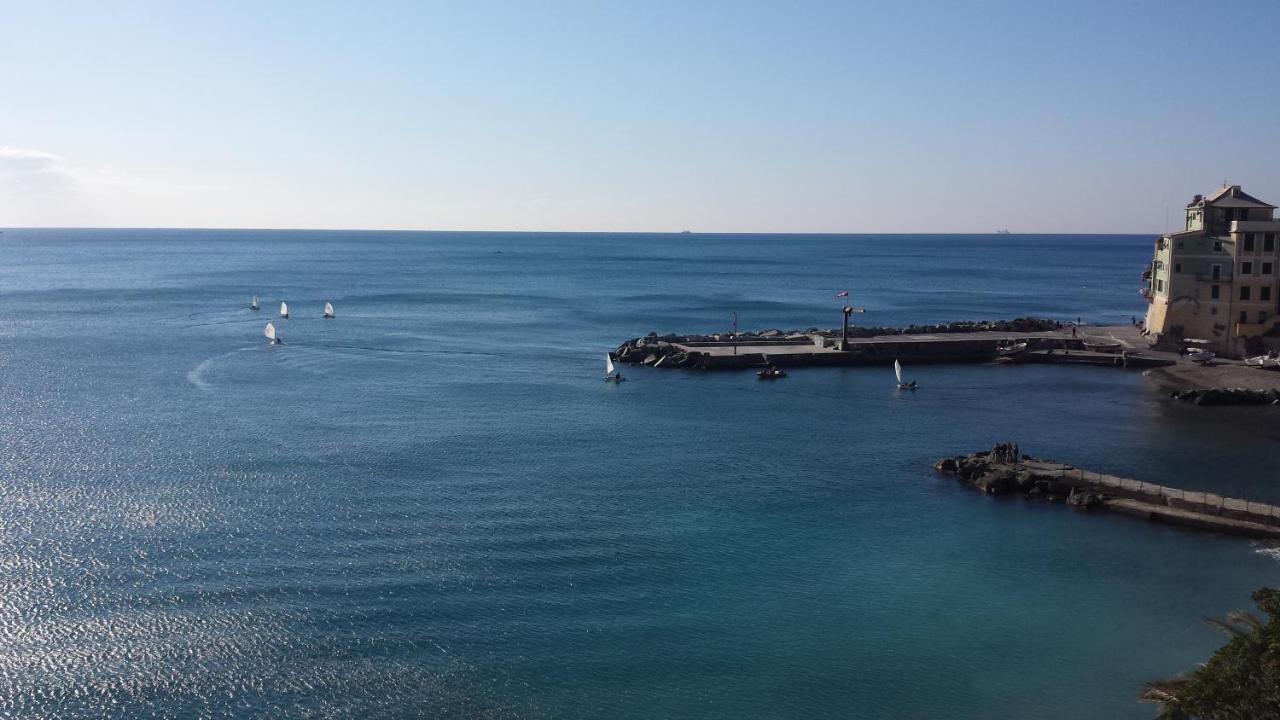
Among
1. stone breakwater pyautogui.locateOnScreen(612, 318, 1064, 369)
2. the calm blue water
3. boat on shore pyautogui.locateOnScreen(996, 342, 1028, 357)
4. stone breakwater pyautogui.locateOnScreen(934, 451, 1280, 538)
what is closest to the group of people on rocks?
stone breakwater pyautogui.locateOnScreen(934, 451, 1280, 538)

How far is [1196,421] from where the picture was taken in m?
65.9

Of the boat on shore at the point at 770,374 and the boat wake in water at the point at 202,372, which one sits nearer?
the boat wake in water at the point at 202,372

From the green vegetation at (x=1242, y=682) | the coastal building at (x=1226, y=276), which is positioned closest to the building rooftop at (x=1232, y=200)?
the coastal building at (x=1226, y=276)

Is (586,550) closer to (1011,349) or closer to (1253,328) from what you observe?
(1011,349)

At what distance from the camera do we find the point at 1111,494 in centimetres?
4859

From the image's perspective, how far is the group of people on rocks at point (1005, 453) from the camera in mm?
53312

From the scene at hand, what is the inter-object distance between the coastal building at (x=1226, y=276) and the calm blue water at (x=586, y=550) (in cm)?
1183

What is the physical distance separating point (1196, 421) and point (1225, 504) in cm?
2274

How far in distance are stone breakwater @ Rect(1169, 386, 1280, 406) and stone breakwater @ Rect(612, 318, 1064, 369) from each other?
2221 cm

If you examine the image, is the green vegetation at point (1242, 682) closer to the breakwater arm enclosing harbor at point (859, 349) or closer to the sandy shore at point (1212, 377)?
the sandy shore at point (1212, 377)

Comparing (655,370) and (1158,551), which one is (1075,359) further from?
(1158,551)

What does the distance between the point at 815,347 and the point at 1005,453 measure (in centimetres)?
3944

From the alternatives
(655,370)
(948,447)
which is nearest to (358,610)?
(948,447)

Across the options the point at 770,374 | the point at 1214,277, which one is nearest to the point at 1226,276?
the point at 1214,277
